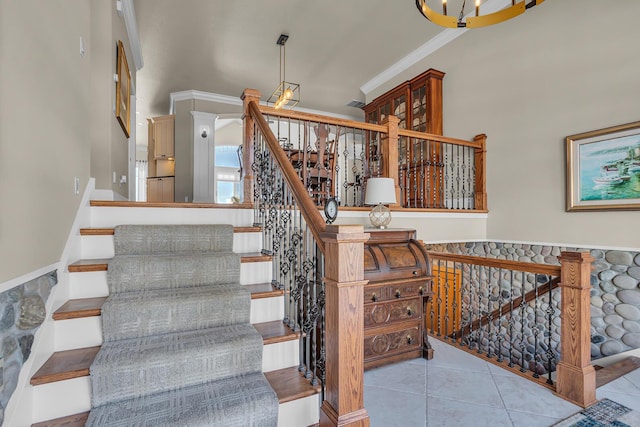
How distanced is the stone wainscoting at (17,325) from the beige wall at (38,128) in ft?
0.27

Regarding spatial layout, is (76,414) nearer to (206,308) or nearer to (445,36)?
(206,308)

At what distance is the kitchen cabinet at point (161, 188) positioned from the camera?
7.29 meters

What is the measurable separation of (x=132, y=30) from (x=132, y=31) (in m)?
0.03

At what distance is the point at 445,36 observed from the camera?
15.7ft

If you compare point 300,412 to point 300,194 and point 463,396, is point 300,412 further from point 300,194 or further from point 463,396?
point 463,396

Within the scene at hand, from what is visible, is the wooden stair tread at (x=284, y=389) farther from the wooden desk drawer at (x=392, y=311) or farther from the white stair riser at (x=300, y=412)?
the wooden desk drawer at (x=392, y=311)

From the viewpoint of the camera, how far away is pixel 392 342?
2.48m

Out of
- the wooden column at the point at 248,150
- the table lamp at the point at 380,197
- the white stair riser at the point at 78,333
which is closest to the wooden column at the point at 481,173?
the table lamp at the point at 380,197

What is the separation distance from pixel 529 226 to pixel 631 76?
65.6 inches

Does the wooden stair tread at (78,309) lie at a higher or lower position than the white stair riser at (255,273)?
lower

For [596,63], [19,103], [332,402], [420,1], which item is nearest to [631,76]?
[596,63]

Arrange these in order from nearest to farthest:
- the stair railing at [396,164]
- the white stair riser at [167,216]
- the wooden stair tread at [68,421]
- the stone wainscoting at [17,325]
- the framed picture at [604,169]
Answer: the stone wainscoting at [17,325]
the wooden stair tread at [68,421]
the white stair riser at [167,216]
the framed picture at [604,169]
the stair railing at [396,164]

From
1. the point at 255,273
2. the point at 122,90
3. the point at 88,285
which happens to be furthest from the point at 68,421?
the point at 122,90

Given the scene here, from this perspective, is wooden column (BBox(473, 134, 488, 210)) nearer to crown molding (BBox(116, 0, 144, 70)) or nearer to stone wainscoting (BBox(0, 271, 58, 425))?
stone wainscoting (BBox(0, 271, 58, 425))
